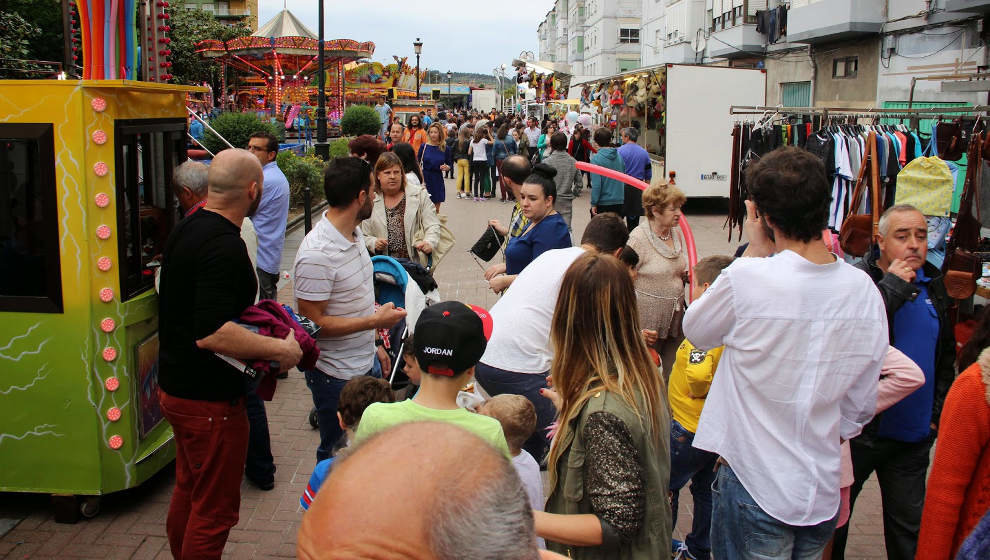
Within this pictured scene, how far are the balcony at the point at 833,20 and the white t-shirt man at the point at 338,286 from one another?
18.8m

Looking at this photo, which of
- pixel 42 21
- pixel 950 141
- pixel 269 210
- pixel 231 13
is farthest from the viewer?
pixel 231 13

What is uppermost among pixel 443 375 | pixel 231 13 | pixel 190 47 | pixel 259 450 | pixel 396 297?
pixel 231 13

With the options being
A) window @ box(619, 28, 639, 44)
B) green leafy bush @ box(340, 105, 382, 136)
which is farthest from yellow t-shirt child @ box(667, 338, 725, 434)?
window @ box(619, 28, 639, 44)

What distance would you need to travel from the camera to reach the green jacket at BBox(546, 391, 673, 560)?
242 cm

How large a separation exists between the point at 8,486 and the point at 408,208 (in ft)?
10.3

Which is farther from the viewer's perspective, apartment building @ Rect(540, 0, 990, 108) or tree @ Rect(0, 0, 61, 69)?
tree @ Rect(0, 0, 61, 69)

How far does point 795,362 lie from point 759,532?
1.89 feet

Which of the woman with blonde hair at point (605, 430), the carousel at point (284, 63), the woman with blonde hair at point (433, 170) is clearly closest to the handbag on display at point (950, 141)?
the woman with blonde hair at point (605, 430)

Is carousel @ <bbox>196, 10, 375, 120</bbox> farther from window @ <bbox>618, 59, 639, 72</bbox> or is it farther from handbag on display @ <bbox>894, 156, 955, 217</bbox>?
window @ <bbox>618, 59, 639, 72</bbox>

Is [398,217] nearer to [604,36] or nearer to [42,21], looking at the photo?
[42,21]

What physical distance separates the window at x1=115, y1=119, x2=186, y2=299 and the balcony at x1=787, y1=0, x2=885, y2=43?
61.3ft

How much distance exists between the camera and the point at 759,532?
259cm

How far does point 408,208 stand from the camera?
618cm

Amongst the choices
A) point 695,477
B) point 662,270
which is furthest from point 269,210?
point 695,477
